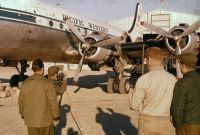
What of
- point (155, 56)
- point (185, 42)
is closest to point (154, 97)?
point (155, 56)

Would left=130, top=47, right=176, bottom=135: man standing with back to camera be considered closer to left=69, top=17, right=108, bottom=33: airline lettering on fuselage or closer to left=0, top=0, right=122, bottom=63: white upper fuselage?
left=0, top=0, right=122, bottom=63: white upper fuselage

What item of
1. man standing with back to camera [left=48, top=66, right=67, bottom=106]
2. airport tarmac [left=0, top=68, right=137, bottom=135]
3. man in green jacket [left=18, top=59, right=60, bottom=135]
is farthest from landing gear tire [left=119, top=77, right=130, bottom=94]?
man in green jacket [left=18, top=59, right=60, bottom=135]

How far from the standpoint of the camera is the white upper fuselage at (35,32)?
48.4 feet

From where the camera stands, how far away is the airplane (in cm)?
1503

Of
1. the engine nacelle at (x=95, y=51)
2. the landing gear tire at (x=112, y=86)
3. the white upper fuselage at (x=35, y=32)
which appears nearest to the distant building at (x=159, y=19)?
the landing gear tire at (x=112, y=86)

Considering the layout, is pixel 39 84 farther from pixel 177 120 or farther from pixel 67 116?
pixel 67 116

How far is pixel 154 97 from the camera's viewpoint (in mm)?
4742

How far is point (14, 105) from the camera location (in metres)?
14.2

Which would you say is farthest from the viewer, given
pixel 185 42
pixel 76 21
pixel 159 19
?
pixel 159 19

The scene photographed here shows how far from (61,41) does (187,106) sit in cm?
1353

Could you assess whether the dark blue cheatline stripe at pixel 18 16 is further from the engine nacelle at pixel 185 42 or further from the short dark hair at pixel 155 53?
the short dark hair at pixel 155 53

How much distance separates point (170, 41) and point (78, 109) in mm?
6594

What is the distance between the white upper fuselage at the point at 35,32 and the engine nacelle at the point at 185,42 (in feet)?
16.6

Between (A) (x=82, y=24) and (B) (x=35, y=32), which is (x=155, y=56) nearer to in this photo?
(B) (x=35, y=32)
